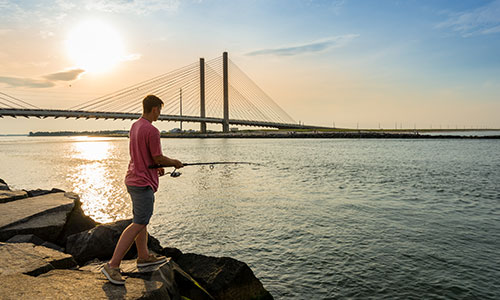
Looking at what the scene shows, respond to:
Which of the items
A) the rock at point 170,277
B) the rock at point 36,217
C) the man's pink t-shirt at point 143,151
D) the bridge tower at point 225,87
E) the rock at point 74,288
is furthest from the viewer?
the bridge tower at point 225,87

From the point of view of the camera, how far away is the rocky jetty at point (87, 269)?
3.24 m

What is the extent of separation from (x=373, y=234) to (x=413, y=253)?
1169mm

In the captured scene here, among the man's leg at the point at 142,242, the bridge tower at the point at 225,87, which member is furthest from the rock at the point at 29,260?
the bridge tower at the point at 225,87

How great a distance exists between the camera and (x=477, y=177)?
16.7m

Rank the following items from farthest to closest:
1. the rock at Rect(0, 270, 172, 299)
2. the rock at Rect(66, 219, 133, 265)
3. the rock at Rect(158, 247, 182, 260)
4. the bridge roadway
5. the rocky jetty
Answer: the bridge roadway
the rock at Rect(158, 247, 182, 260)
the rock at Rect(66, 219, 133, 265)
the rocky jetty
the rock at Rect(0, 270, 172, 299)

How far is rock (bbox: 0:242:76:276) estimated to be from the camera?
12.2 feet

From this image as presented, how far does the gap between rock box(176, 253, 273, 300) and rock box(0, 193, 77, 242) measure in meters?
2.62

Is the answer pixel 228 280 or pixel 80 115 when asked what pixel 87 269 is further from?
pixel 80 115

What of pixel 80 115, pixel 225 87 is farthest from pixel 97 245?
pixel 225 87

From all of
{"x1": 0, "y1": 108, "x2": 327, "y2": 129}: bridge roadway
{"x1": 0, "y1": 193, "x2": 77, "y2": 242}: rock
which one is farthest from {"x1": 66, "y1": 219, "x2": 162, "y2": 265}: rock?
{"x1": 0, "y1": 108, "x2": 327, "y2": 129}: bridge roadway

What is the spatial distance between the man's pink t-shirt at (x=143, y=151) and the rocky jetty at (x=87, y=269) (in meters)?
1.09

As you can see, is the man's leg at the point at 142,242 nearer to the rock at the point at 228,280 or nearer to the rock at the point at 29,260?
the rock at the point at 228,280

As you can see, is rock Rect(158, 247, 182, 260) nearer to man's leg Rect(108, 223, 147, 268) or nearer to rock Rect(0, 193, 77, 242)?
man's leg Rect(108, 223, 147, 268)

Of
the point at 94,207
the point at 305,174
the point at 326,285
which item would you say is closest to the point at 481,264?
the point at 326,285
